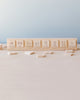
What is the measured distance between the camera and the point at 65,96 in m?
0.29

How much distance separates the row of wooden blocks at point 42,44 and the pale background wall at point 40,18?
0.17 m

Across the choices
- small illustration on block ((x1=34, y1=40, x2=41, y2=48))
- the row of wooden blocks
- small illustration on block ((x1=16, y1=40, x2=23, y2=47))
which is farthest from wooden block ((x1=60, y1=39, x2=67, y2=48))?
small illustration on block ((x1=16, y1=40, x2=23, y2=47))

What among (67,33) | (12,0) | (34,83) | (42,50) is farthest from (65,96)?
(12,0)

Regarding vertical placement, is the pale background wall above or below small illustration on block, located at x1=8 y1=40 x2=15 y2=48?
above

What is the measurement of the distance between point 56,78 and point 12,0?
0.92 meters

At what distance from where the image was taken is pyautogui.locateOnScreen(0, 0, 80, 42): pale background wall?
1.09m

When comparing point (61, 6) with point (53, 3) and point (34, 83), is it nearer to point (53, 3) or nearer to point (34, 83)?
point (53, 3)

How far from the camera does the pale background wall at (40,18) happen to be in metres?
1.09

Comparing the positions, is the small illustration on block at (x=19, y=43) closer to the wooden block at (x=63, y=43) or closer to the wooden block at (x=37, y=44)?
the wooden block at (x=37, y=44)

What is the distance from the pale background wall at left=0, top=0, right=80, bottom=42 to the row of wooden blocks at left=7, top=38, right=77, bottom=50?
0.56 feet

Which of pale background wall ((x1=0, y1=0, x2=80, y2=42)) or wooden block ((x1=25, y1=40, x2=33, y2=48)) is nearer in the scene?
wooden block ((x1=25, y1=40, x2=33, y2=48))

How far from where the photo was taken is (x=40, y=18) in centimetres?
110

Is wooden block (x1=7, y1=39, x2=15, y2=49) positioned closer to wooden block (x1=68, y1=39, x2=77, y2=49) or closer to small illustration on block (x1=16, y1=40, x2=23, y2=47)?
small illustration on block (x1=16, y1=40, x2=23, y2=47)

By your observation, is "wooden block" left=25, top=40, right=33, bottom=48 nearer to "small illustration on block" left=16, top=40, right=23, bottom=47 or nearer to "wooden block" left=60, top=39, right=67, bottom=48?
"small illustration on block" left=16, top=40, right=23, bottom=47
